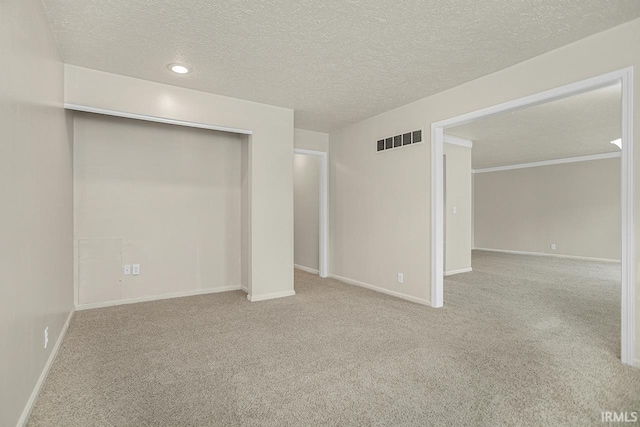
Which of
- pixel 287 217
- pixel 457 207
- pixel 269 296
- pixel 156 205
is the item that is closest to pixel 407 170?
pixel 287 217

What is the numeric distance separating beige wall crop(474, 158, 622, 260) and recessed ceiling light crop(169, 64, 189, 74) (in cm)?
895

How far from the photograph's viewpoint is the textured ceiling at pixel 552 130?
13.6 ft

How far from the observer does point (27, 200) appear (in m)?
1.84

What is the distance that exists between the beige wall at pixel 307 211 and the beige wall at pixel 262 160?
5.29ft

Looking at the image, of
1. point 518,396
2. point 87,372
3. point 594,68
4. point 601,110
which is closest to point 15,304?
point 87,372

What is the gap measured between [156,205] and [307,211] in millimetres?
2832

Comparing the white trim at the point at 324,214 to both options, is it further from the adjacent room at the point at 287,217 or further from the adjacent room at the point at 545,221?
the adjacent room at the point at 545,221

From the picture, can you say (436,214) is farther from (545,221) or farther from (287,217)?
(545,221)

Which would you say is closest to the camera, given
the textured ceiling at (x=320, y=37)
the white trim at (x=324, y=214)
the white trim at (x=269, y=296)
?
the textured ceiling at (x=320, y=37)

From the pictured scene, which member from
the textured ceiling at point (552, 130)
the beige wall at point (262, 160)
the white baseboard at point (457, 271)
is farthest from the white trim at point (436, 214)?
the white baseboard at point (457, 271)

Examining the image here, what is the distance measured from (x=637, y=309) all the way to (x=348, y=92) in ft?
10.3

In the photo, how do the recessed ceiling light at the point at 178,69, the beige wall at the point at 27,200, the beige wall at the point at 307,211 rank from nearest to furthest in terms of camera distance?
the beige wall at the point at 27,200 → the recessed ceiling light at the point at 178,69 → the beige wall at the point at 307,211

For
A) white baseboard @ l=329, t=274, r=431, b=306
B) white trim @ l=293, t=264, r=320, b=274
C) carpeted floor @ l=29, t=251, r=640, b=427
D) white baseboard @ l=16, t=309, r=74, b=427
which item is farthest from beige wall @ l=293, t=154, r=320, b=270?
white baseboard @ l=16, t=309, r=74, b=427

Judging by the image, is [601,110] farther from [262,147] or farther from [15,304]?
[15,304]
